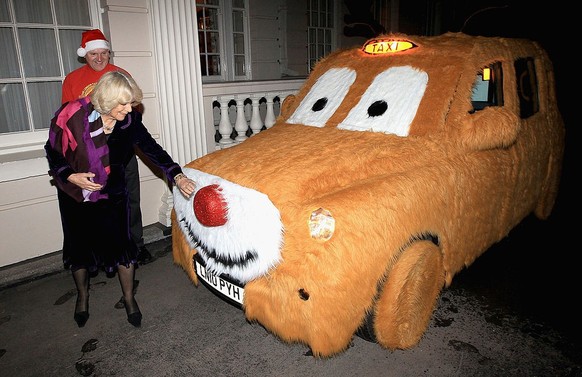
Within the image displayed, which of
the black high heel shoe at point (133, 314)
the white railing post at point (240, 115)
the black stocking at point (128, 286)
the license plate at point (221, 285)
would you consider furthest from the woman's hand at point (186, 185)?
the white railing post at point (240, 115)

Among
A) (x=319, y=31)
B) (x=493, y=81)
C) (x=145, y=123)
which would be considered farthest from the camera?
(x=319, y=31)

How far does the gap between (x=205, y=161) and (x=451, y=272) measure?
1.85 metres

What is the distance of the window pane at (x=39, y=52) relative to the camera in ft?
13.5

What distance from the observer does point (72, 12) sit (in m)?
4.32

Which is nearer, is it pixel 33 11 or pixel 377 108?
pixel 377 108

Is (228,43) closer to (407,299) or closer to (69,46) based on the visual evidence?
(69,46)

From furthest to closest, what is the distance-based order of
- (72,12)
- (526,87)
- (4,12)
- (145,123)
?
(145,123), (72,12), (4,12), (526,87)

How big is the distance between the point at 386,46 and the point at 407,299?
2.04 metres

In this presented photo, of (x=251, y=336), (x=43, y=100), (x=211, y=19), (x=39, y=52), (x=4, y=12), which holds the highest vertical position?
(x=211, y=19)

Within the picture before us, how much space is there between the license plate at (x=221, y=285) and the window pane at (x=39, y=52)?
3093 millimetres

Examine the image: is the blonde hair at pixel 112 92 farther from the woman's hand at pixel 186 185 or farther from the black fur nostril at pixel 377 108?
the black fur nostril at pixel 377 108

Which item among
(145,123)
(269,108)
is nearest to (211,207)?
(145,123)

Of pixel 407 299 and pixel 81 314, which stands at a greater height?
pixel 407 299

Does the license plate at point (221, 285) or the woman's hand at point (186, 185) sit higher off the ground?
the woman's hand at point (186, 185)
